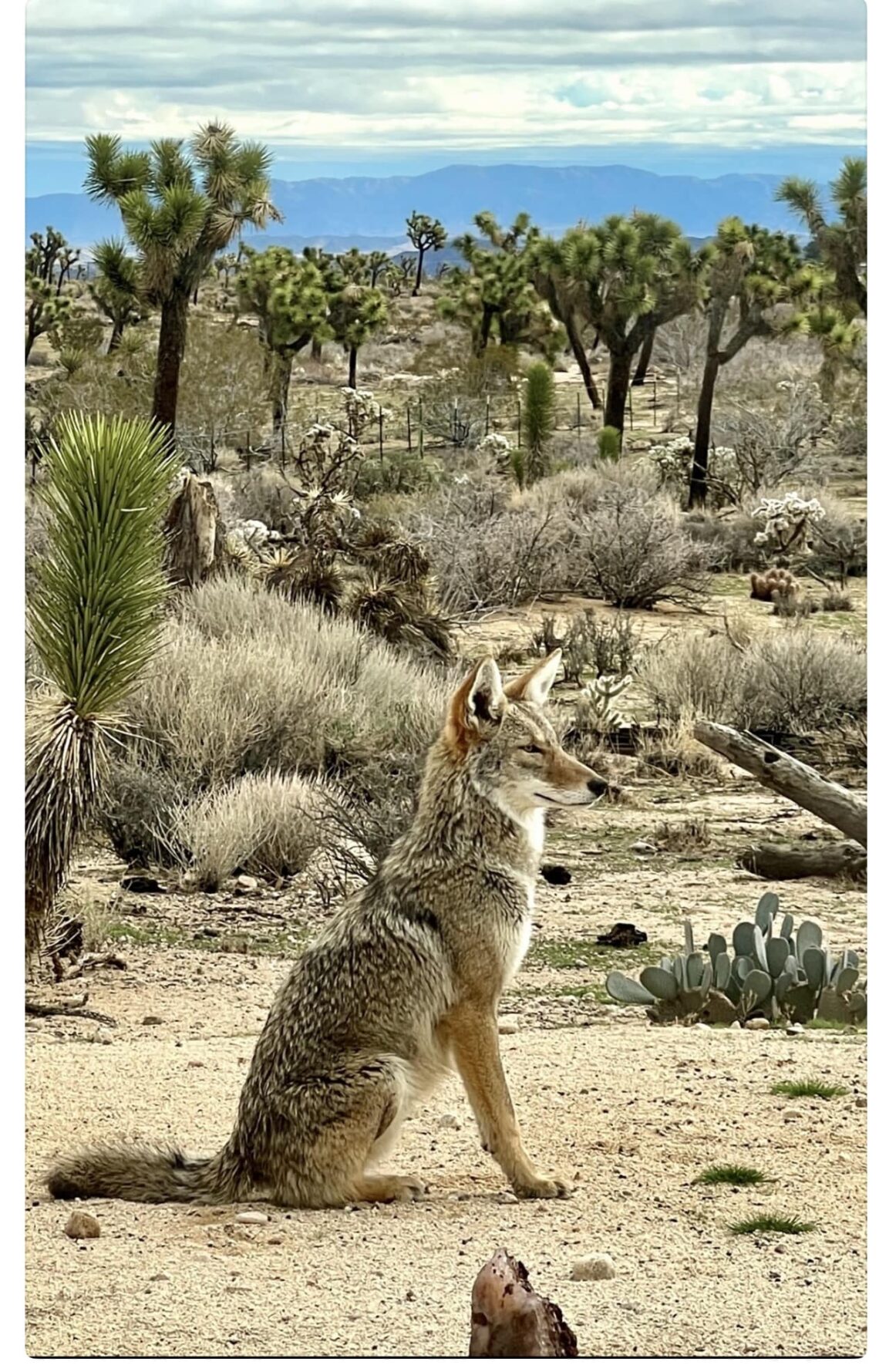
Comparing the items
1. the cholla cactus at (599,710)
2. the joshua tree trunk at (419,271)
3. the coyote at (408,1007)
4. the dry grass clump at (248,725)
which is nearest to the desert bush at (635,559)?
the cholla cactus at (599,710)

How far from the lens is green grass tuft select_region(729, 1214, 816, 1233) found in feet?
15.5

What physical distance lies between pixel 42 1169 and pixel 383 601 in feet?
29.0

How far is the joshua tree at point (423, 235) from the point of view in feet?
163

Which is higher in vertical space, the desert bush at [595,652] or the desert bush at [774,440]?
the desert bush at [774,440]

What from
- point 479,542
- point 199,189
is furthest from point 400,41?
point 199,189

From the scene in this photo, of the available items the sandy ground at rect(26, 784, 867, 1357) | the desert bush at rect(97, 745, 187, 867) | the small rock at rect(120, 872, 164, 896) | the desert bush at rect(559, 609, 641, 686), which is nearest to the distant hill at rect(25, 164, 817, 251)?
the desert bush at rect(559, 609, 641, 686)

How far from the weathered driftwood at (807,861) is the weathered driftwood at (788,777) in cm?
137

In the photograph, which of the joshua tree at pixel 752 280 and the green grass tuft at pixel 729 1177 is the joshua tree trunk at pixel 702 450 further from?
the green grass tuft at pixel 729 1177

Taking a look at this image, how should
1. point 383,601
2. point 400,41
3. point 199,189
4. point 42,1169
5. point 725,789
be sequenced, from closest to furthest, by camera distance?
point 42,1169 < point 400,41 < point 725,789 < point 383,601 < point 199,189

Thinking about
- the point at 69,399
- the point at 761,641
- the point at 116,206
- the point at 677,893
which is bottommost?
the point at 677,893

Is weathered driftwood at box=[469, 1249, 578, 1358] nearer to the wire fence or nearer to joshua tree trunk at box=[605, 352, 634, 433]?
the wire fence

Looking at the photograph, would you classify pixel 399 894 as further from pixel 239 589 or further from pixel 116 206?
pixel 116 206

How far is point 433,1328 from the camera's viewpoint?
13.9 ft

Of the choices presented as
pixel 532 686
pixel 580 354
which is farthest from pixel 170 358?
pixel 532 686
